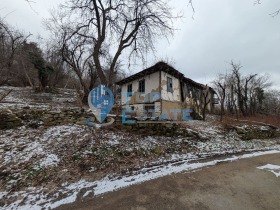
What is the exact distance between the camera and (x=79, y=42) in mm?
11562

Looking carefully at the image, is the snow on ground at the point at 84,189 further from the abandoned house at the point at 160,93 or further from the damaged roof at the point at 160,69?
the damaged roof at the point at 160,69

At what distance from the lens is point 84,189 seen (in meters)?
3.28

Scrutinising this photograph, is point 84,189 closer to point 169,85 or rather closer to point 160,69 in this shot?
point 160,69

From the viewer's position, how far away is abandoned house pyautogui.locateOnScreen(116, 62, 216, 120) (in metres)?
12.7

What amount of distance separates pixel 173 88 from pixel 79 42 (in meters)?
9.05

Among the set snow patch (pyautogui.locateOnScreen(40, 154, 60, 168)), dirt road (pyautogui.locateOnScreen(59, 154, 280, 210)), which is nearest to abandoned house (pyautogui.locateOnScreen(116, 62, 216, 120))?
snow patch (pyautogui.locateOnScreen(40, 154, 60, 168))

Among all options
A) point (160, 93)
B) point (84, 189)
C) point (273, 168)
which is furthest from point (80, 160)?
point (160, 93)

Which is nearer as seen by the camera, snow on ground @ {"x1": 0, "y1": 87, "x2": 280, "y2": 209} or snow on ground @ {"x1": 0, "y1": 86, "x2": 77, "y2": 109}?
snow on ground @ {"x1": 0, "y1": 87, "x2": 280, "y2": 209}

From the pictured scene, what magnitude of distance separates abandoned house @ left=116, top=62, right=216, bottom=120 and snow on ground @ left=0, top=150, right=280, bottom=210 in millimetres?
7575

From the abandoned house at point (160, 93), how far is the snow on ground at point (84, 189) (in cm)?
757

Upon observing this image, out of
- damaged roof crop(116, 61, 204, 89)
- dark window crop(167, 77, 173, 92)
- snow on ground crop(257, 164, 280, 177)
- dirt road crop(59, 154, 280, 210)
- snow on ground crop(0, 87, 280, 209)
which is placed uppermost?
damaged roof crop(116, 61, 204, 89)

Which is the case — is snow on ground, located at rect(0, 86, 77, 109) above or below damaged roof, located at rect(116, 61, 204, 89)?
below

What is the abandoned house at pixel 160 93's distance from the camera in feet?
41.6

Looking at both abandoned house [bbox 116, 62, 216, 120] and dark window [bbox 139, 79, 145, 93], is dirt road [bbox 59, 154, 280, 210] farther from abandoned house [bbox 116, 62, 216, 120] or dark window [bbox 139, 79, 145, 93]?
dark window [bbox 139, 79, 145, 93]
